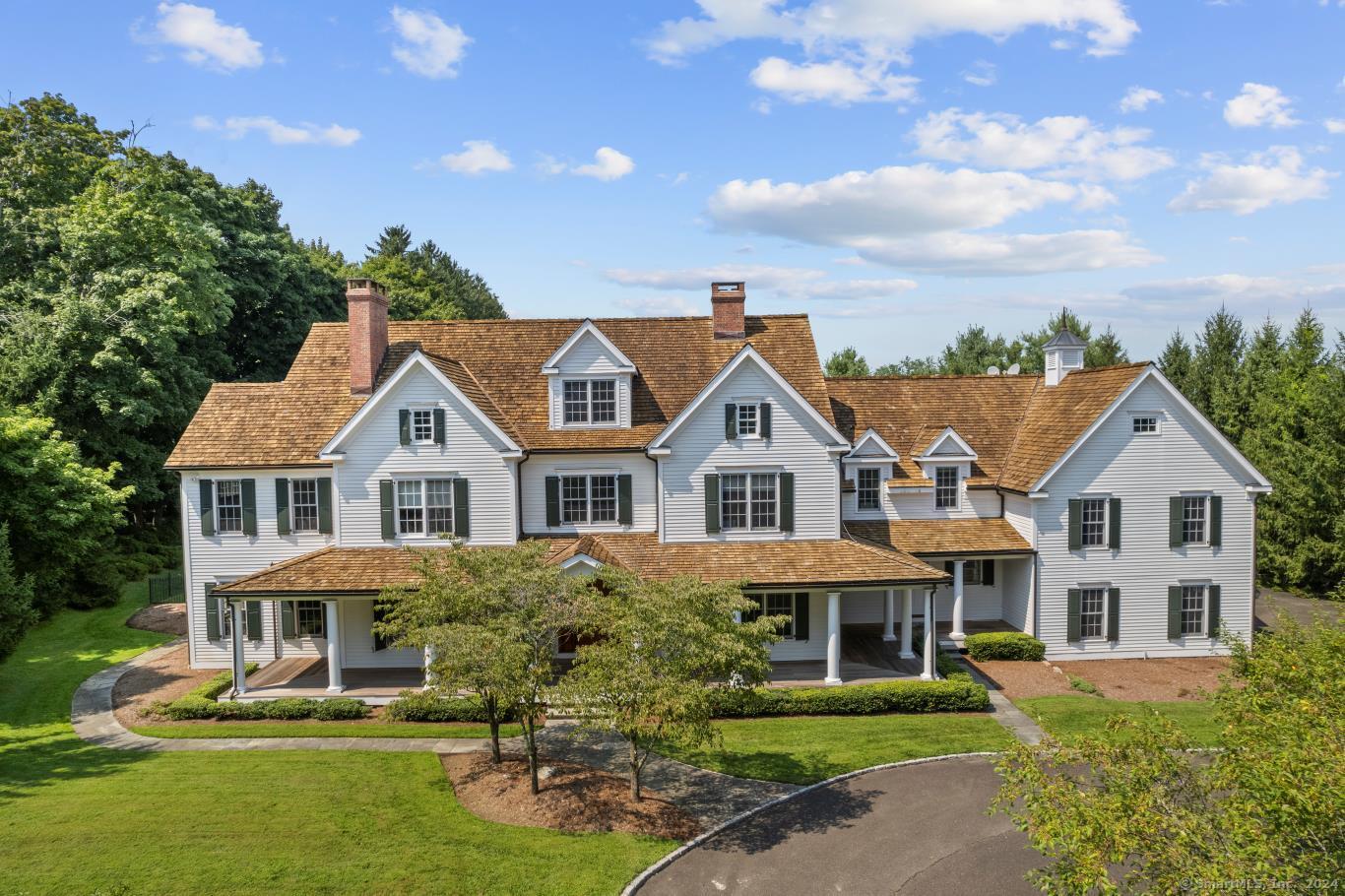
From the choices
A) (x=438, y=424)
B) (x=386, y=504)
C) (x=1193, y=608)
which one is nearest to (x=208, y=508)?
(x=386, y=504)

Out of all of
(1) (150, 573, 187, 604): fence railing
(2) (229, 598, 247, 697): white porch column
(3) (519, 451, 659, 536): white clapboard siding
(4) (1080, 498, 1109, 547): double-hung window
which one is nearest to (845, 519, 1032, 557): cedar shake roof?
(4) (1080, 498, 1109, 547): double-hung window

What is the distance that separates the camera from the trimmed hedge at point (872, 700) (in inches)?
934

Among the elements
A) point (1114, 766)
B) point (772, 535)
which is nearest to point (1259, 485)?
point (772, 535)

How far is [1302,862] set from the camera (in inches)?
309

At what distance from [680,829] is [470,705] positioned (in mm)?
8816

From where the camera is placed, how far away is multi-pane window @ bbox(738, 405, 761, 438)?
28172mm

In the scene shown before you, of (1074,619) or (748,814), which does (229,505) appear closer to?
(748,814)

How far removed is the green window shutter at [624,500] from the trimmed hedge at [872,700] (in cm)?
805

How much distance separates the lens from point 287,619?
29016 millimetres

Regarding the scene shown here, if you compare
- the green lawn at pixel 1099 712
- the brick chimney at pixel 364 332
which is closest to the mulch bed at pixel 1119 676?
the green lawn at pixel 1099 712

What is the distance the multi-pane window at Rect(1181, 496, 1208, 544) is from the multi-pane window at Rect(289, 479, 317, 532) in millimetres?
32078

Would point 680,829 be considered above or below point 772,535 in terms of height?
below

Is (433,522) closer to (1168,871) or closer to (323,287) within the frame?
(1168,871)

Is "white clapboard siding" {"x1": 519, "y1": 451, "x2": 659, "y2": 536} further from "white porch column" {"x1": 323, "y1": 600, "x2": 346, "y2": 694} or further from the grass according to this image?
the grass
